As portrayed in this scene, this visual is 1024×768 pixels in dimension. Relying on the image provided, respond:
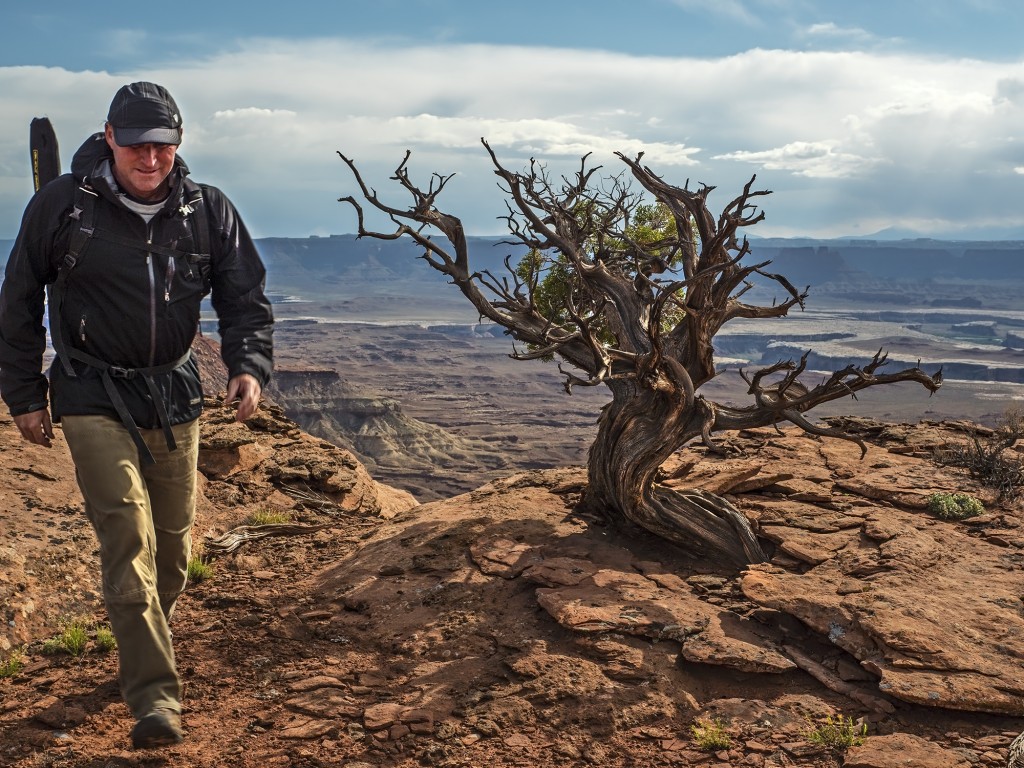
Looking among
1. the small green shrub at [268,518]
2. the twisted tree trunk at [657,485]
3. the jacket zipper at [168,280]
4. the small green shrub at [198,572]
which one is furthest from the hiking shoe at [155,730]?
the twisted tree trunk at [657,485]

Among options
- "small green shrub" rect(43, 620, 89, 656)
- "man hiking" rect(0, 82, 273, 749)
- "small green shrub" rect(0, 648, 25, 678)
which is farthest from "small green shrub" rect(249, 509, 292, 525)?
"man hiking" rect(0, 82, 273, 749)

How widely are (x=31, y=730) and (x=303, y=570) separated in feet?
7.64

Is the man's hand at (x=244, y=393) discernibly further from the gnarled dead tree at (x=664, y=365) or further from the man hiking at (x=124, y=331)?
the gnarled dead tree at (x=664, y=365)

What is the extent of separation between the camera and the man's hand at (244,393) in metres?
4.16

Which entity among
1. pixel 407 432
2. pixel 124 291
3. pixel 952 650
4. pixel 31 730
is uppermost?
pixel 124 291

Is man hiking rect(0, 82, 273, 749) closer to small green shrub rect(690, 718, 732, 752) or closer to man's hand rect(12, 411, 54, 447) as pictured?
man's hand rect(12, 411, 54, 447)

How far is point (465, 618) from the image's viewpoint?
559 cm

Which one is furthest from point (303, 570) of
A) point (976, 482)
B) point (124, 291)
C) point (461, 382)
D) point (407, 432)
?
point (461, 382)

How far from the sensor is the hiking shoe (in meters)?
4.04

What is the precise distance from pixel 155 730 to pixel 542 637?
82.3 inches

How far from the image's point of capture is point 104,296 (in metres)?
4.02

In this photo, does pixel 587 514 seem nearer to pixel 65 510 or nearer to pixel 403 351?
pixel 65 510

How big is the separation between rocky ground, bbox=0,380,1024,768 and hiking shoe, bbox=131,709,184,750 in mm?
93

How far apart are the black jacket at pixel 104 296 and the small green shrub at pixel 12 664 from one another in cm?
168
